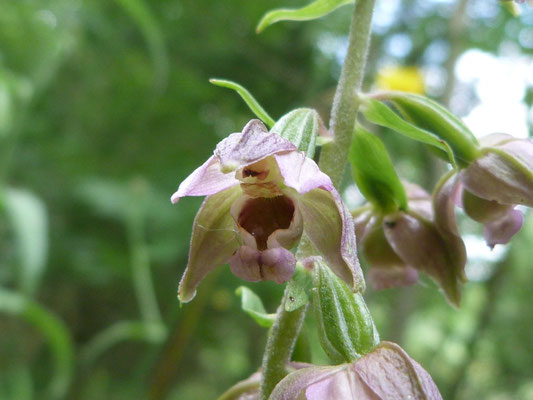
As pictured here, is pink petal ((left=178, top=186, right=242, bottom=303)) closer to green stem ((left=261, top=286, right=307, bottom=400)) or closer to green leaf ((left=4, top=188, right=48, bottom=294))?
green stem ((left=261, top=286, right=307, bottom=400))

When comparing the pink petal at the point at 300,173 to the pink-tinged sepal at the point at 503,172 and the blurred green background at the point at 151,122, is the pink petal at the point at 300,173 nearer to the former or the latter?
the pink-tinged sepal at the point at 503,172

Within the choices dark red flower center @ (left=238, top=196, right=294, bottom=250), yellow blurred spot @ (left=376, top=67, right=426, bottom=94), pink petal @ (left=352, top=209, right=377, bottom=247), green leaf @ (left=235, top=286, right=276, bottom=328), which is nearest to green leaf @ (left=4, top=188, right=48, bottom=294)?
green leaf @ (left=235, top=286, right=276, bottom=328)

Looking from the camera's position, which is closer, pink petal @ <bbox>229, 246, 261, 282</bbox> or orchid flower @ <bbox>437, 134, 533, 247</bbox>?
pink petal @ <bbox>229, 246, 261, 282</bbox>

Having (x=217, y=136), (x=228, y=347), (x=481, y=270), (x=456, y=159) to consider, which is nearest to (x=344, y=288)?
(x=456, y=159)

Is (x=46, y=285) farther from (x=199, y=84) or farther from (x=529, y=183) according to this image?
(x=529, y=183)

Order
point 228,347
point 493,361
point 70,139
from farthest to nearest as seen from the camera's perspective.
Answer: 1. point 493,361
2. point 228,347
3. point 70,139
